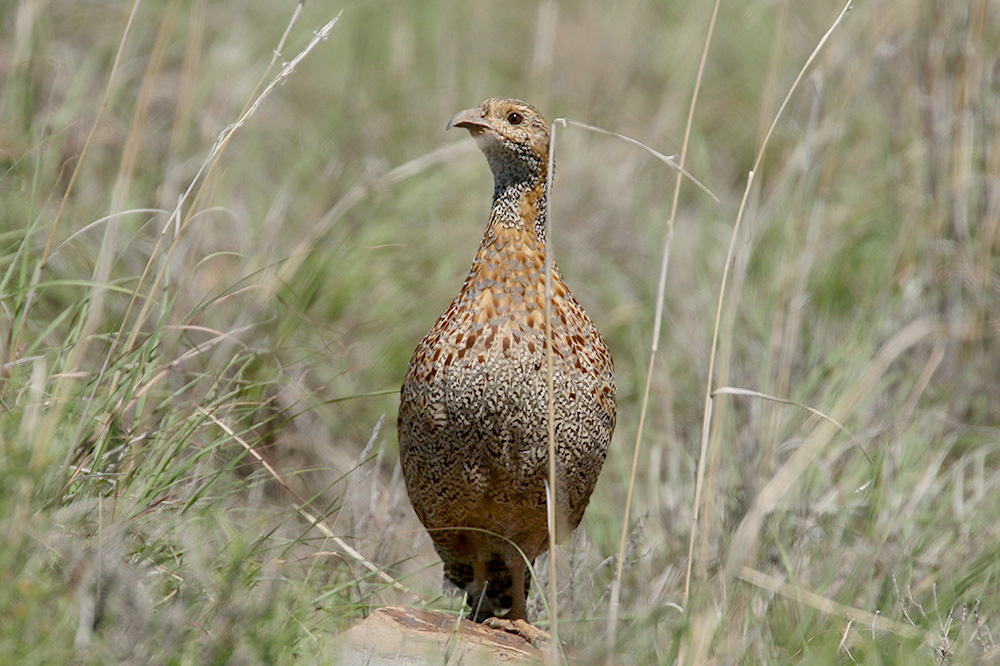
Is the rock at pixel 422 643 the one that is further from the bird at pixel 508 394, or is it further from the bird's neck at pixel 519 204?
the bird's neck at pixel 519 204

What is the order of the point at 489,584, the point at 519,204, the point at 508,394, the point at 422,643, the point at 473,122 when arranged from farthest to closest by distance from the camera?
1. the point at 489,584
2. the point at 519,204
3. the point at 473,122
4. the point at 508,394
5. the point at 422,643

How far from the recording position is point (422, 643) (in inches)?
127

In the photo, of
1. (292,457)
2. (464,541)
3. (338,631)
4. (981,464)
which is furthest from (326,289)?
(981,464)

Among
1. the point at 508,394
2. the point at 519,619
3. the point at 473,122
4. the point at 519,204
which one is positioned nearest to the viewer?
the point at 508,394

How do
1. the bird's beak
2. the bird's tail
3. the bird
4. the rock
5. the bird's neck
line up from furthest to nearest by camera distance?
the bird's tail, the bird's neck, the bird's beak, the bird, the rock

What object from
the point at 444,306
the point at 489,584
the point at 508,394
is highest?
the point at 508,394

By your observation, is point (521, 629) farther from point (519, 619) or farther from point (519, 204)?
point (519, 204)

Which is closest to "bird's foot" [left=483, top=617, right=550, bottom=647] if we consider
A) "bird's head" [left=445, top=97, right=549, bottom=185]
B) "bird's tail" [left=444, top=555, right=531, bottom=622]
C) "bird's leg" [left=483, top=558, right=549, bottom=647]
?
"bird's leg" [left=483, top=558, right=549, bottom=647]

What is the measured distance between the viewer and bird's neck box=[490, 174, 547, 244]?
3766 millimetres

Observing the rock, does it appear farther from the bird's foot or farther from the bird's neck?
the bird's neck

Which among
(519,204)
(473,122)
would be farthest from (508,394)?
(473,122)

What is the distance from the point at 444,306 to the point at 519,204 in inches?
90.5

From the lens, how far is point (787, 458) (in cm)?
509

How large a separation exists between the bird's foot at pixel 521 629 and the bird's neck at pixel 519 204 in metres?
1.28
